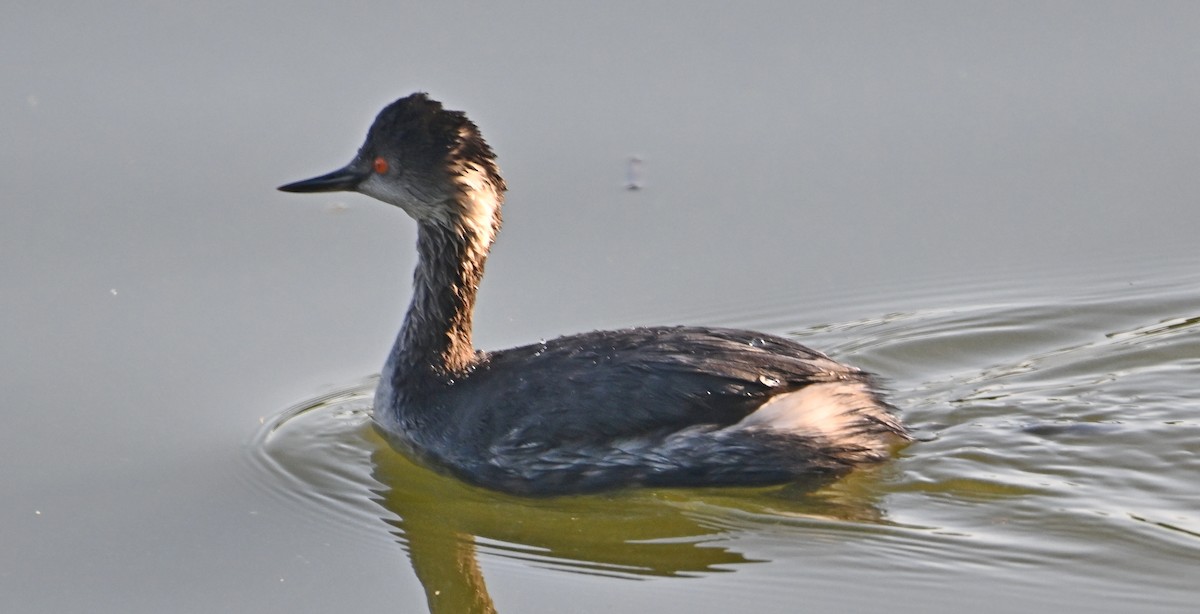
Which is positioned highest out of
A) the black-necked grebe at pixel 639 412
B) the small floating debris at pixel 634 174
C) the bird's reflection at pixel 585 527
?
the small floating debris at pixel 634 174

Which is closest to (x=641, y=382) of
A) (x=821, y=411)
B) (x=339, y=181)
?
(x=821, y=411)

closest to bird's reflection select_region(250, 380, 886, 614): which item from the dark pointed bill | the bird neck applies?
the bird neck

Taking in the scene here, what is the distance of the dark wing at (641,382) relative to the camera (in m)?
7.38

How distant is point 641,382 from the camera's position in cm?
743

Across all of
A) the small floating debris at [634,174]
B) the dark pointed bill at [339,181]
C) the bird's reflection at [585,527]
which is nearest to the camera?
the bird's reflection at [585,527]

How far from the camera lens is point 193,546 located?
722 cm

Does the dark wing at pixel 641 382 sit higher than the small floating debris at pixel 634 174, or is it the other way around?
the small floating debris at pixel 634 174

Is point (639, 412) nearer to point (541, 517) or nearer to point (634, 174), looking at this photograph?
point (541, 517)

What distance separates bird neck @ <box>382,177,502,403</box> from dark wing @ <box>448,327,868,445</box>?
1.74 feet

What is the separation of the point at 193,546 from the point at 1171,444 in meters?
4.07

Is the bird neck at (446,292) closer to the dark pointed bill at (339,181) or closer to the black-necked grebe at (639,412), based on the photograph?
the black-necked grebe at (639,412)

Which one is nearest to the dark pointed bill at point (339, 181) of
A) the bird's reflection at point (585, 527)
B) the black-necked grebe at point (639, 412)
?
the black-necked grebe at point (639, 412)

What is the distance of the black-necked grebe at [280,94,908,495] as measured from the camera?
24.3ft

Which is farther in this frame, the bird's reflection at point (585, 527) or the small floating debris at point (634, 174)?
the small floating debris at point (634, 174)
